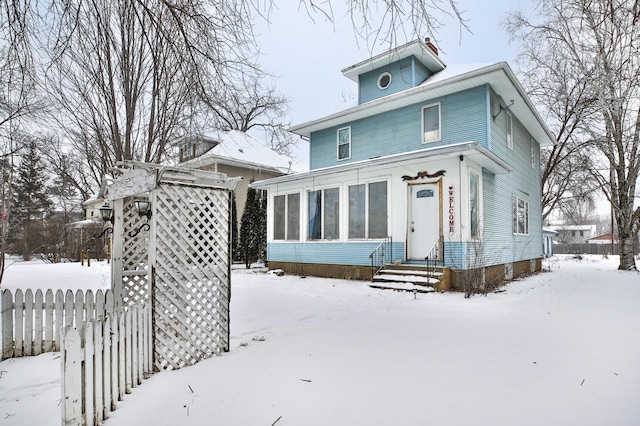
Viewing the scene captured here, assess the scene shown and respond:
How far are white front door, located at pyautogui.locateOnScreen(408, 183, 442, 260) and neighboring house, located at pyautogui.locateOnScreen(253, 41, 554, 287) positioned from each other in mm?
27

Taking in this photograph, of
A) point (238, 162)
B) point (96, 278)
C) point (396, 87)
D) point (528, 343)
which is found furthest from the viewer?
point (238, 162)

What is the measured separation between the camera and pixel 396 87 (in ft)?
41.8

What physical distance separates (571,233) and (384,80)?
46439 millimetres

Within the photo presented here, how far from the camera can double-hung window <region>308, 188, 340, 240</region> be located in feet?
37.1

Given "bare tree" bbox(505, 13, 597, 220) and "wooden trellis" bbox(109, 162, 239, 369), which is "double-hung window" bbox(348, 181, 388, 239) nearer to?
"wooden trellis" bbox(109, 162, 239, 369)

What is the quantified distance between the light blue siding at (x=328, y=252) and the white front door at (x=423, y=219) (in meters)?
0.42

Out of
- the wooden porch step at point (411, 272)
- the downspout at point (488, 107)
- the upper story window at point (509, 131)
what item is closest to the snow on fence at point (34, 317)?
the wooden porch step at point (411, 272)

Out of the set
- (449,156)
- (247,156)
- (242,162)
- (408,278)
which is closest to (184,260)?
(408,278)

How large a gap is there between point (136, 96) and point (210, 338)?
6.49 meters

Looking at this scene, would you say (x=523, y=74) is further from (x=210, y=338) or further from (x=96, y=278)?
(x=96, y=278)

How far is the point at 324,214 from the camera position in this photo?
457 inches

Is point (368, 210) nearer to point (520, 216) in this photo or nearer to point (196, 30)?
point (520, 216)

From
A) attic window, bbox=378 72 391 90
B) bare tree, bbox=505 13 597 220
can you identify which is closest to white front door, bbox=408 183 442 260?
attic window, bbox=378 72 391 90

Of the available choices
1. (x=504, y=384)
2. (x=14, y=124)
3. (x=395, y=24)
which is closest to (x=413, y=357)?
(x=504, y=384)
